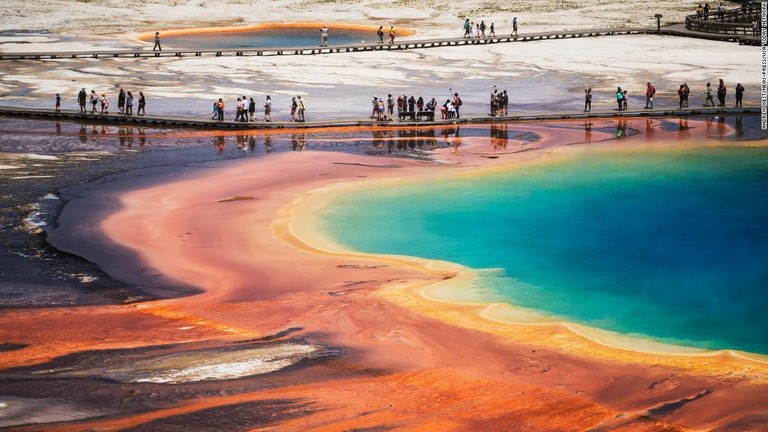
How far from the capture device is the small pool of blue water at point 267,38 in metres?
74.6

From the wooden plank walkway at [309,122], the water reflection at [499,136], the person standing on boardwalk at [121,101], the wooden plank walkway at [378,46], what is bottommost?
the water reflection at [499,136]

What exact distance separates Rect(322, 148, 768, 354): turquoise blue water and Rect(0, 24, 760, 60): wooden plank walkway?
30299 mm

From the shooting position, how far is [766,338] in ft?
73.5

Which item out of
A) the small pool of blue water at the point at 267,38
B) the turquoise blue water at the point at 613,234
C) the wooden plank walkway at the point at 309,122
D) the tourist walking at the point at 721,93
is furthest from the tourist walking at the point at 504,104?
the small pool of blue water at the point at 267,38

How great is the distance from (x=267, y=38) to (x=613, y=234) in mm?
52850

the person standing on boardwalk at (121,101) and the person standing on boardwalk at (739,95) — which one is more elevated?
the person standing on boardwalk at (121,101)

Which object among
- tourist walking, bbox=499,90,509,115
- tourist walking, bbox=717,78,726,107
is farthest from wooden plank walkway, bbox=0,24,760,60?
tourist walking, bbox=499,90,509,115

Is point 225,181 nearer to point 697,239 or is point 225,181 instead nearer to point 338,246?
point 338,246

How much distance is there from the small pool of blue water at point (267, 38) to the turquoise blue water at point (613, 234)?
39332 mm

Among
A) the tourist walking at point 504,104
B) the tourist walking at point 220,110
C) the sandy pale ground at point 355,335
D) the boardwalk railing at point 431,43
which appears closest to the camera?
the sandy pale ground at point 355,335

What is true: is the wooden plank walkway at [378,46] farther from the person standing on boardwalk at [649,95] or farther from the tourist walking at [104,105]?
the person standing on boardwalk at [649,95]

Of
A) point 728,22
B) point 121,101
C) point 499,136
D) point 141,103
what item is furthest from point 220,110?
point 728,22

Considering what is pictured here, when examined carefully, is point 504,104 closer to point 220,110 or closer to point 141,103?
point 220,110

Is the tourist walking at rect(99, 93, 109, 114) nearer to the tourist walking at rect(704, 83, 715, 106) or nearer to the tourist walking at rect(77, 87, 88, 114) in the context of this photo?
the tourist walking at rect(77, 87, 88, 114)
